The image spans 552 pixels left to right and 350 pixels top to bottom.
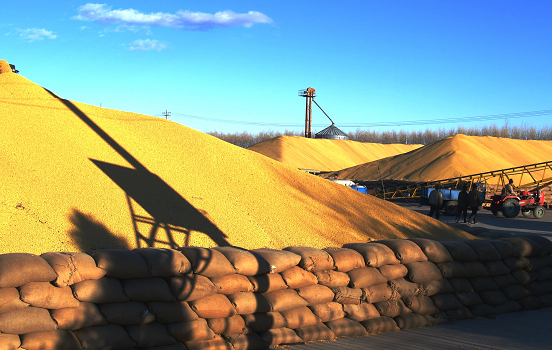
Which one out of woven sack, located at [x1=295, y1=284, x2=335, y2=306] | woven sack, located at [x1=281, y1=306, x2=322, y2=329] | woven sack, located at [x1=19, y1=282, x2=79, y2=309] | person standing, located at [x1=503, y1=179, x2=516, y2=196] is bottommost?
woven sack, located at [x1=281, y1=306, x2=322, y2=329]

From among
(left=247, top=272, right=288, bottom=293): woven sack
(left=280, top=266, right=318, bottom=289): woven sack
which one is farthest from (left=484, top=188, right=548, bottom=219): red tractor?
(left=247, top=272, right=288, bottom=293): woven sack

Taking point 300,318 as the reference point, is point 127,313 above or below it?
above

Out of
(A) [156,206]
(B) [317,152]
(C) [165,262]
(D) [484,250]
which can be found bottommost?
(D) [484,250]

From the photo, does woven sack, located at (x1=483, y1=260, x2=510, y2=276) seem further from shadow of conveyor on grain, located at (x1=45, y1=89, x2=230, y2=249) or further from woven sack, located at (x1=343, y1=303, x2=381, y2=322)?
shadow of conveyor on grain, located at (x1=45, y1=89, x2=230, y2=249)

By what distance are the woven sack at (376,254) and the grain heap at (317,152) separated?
36.2m

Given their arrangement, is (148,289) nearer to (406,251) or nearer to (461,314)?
(406,251)

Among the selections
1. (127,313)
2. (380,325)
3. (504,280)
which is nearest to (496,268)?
(504,280)

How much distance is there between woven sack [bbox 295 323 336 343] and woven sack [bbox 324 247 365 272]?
2.08 ft

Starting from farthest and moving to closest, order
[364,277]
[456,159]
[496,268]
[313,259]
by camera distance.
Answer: [456,159], [496,268], [364,277], [313,259]

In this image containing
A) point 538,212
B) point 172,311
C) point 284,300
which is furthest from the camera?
point 538,212

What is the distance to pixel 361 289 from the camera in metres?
4.94

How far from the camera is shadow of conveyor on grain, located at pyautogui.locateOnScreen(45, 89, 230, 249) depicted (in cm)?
721

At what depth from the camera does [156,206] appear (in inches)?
309

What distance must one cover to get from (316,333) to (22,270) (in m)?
2.65
